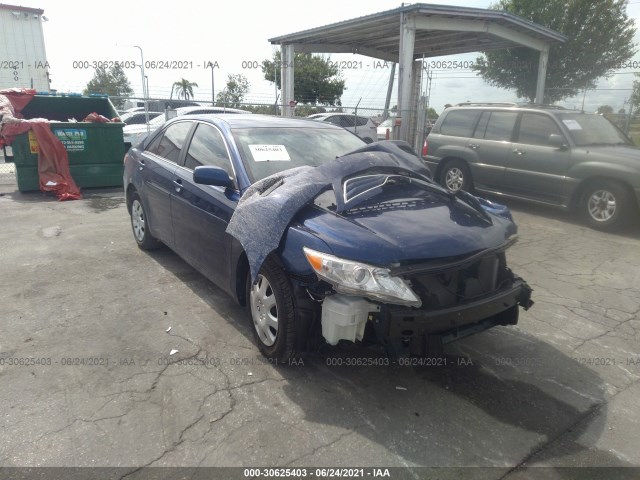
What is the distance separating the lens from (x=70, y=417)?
267cm

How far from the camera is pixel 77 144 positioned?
932 cm

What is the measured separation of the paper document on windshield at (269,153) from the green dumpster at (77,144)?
6964 millimetres

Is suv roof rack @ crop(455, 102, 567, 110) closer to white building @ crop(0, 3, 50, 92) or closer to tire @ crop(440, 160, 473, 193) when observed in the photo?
tire @ crop(440, 160, 473, 193)

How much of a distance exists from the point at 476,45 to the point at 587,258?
1237 cm

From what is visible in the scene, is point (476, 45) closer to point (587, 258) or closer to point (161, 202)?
point (587, 258)

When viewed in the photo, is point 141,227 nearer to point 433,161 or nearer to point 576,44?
point 433,161

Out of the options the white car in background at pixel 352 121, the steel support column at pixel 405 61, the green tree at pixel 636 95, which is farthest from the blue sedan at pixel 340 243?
the green tree at pixel 636 95

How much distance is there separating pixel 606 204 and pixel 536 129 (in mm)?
1724

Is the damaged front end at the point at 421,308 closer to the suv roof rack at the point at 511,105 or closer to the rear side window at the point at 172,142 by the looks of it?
the rear side window at the point at 172,142

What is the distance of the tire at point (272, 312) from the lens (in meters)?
2.92

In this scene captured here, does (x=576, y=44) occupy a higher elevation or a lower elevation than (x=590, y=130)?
higher

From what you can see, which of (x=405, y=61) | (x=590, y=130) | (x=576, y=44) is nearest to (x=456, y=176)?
(x=590, y=130)

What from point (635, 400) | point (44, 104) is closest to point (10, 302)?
point (635, 400)

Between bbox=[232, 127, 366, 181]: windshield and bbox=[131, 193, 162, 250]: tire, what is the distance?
2.02 m
